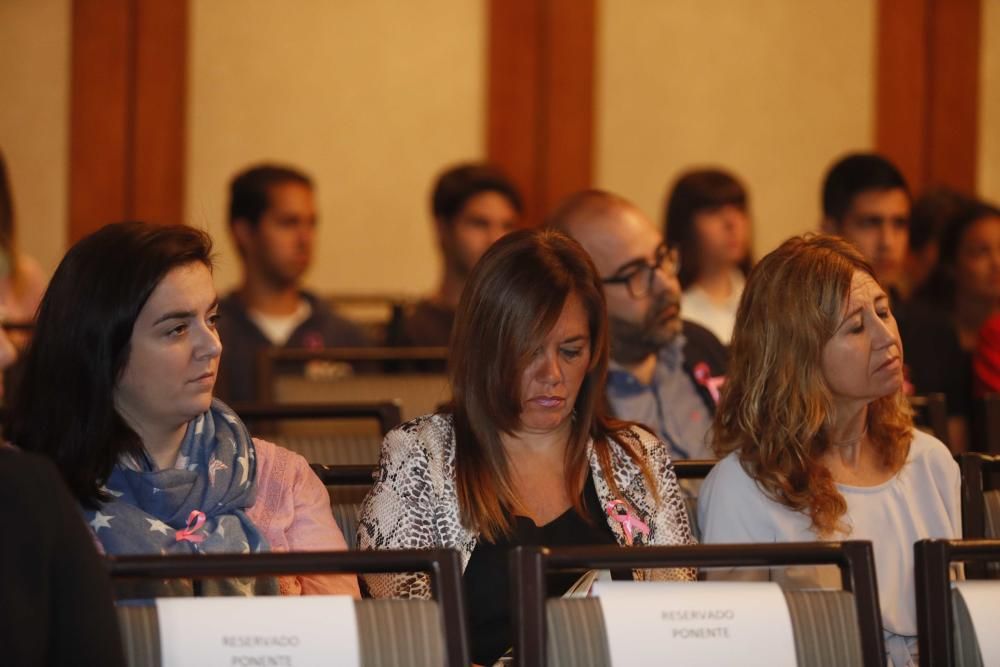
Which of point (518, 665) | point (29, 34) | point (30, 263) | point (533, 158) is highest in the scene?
point (29, 34)

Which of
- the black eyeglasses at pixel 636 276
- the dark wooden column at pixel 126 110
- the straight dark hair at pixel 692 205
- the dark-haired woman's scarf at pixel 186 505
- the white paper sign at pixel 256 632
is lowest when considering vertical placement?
the white paper sign at pixel 256 632

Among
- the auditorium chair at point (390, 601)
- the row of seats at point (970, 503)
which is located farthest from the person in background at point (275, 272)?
the auditorium chair at point (390, 601)

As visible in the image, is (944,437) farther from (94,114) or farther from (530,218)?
(94,114)

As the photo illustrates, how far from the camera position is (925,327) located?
177 inches

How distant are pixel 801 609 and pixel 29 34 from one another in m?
4.66

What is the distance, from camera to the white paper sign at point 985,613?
2.19 meters

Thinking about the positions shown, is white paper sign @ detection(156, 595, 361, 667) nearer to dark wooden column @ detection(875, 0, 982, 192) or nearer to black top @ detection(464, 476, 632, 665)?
black top @ detection(464, 476, 632, 665)

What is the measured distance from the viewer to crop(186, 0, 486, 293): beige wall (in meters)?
6.13

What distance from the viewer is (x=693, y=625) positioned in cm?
210

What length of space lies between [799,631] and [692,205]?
3.01 meters

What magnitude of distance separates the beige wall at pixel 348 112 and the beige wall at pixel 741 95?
619 mm

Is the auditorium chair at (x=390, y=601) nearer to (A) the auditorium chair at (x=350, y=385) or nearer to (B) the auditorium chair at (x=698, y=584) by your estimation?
(B) the auditorium chair at (x=698, y=584)

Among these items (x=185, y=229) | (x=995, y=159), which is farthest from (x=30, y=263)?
(x=995, y=159)

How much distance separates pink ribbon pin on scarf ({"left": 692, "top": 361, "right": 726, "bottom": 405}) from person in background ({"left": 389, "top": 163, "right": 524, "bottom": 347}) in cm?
163
